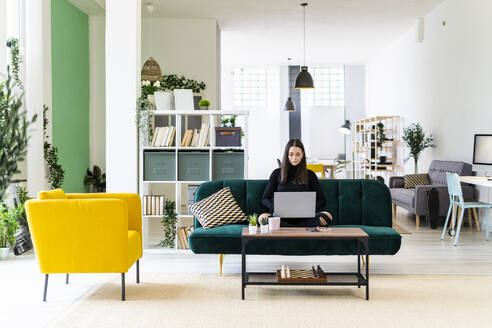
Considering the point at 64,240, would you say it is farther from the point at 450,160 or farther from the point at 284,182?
the point at 450,160

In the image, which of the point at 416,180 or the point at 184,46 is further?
the point at 184,46

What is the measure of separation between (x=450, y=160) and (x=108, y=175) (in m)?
5.70

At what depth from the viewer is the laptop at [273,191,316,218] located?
13.1ft

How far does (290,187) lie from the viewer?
4527mm

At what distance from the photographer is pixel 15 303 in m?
3.74

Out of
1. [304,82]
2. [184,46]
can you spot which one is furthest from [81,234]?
[184,46]


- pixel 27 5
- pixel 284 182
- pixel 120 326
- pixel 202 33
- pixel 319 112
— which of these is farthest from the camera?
pixel 319 112

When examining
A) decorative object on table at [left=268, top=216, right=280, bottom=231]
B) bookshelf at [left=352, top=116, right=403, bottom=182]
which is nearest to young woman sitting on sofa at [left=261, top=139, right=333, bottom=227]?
decorative object on table at [left=268, top=216, right=280, bottom=231]

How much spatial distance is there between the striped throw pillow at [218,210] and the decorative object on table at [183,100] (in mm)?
1341

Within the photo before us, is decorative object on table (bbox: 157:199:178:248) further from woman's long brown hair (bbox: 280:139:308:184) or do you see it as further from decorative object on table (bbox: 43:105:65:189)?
decorative object on table (bbox: 43:105:65:189)

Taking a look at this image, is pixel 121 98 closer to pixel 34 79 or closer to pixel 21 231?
pixel 34 79

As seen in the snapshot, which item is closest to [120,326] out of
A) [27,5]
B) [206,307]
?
[206,307]

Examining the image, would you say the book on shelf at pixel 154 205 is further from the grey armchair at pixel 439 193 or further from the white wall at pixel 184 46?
the white wall at pixel 184 46

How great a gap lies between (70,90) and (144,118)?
11.6 feet
